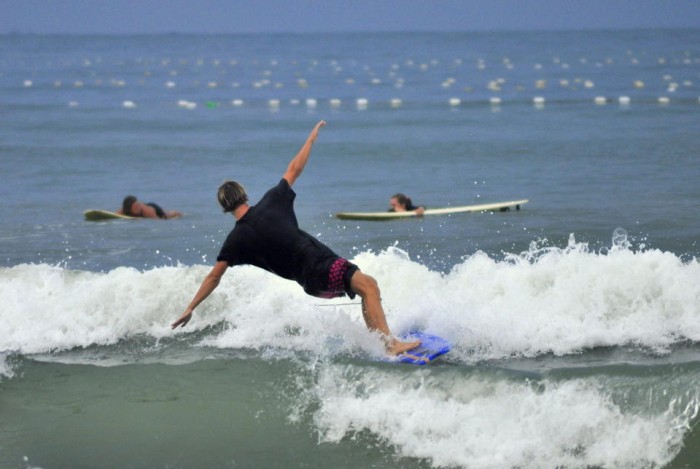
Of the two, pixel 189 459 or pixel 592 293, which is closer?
pixel 189 459

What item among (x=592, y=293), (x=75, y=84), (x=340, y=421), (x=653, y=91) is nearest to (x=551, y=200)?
(x=592, y=293)

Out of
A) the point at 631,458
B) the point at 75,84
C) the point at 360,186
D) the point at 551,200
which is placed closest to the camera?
the point at 631,458

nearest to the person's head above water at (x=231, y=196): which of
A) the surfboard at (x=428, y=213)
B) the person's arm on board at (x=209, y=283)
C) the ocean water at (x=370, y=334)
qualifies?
the person's arm on board at (x=209, y=283)

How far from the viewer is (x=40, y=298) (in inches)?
437

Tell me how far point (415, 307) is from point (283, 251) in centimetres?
216

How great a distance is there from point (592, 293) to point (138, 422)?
431 cm

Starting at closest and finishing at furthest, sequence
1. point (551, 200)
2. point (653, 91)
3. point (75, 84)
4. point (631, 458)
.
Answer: point (631, 458)
point (551, 200)
point (653, 91)
point (75, 84)

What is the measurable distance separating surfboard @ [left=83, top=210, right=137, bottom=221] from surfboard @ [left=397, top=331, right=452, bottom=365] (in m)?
9.92

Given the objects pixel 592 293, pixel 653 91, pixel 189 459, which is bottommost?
pixel 189 459

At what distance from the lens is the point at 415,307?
10062mm

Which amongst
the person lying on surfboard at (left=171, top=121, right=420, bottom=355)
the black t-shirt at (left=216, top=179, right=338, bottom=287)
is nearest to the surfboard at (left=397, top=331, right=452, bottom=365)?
the person lying on surfboard at (left=171, top=121, right=420, bottom=355)

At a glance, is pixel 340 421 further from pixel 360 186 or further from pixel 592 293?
pixel 360 186

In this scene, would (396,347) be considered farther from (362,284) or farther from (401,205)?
(401,205)

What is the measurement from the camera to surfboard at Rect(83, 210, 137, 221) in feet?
59.4
